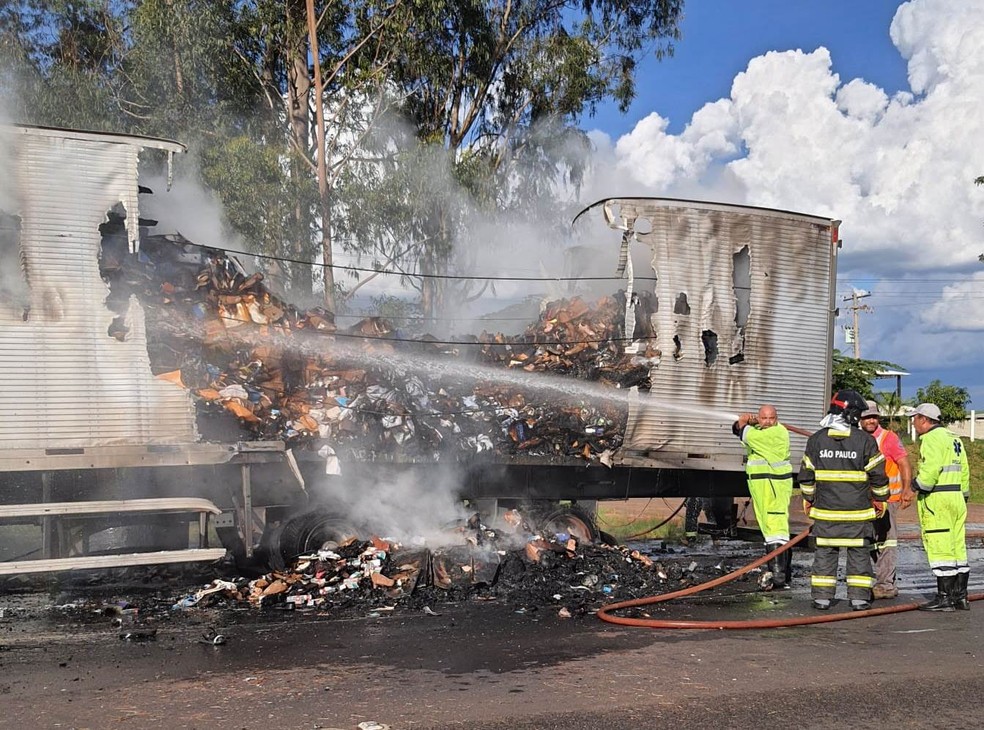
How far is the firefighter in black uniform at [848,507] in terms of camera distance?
676cm

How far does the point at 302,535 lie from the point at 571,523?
2.77 metres

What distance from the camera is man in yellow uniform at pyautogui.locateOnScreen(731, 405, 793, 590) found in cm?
799

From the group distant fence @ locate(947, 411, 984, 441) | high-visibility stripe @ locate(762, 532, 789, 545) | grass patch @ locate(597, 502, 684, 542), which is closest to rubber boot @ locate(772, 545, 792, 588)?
high-visibility stripe @ locate(762, 532, 789, 545)

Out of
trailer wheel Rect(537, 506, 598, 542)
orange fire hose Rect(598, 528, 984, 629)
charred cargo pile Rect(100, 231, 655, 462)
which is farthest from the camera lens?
→ trailer wheel Rect(537, 506, 598, 542)

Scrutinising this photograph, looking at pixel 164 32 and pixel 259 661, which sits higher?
pixel 164 32

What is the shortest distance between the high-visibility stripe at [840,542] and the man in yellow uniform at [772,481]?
110cm

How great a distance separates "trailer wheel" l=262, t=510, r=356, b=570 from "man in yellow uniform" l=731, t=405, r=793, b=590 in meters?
3.56

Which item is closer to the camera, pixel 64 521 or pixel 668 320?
pixel 64 521

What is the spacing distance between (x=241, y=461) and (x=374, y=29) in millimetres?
14443

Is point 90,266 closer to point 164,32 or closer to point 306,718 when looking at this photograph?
point 306,718

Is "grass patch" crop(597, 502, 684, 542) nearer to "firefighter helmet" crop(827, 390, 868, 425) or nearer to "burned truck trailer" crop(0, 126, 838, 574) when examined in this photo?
"burned truck trailer" crop(0, 126, 838, 574)

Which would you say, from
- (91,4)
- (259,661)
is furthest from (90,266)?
(91,4)

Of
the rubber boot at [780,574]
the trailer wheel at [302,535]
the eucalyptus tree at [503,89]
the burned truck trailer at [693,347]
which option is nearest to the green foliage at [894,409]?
the eucalyptus tree at [503,89]

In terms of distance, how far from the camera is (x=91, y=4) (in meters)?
20.2
